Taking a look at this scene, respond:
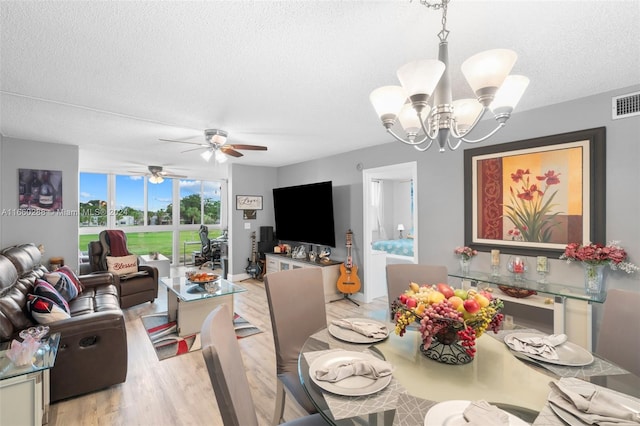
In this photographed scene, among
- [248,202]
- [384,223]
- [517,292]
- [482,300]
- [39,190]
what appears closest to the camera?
[482,300]

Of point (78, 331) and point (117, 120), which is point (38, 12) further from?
point (78, 331)

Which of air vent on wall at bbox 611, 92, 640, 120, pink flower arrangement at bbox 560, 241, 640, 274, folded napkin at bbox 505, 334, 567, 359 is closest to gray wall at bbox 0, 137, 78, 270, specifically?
folded napkin at bbox 505, 334, 567, 359

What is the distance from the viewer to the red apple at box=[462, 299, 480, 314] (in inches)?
47.0

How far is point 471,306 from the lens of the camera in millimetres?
1195

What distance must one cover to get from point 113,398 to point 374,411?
7.72 feet

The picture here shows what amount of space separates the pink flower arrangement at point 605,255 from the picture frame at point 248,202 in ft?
17.1

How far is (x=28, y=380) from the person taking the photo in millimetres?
1698

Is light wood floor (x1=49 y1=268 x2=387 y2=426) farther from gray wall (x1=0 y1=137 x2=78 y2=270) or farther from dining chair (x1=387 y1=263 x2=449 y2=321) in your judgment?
gray wall (x1=0 y1=137 x2=78 y2=270)

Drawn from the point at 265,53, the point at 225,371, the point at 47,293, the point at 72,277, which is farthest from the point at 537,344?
the point at 72,277

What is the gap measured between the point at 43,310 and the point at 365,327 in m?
2.54

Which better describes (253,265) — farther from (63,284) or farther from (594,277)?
(594,277)

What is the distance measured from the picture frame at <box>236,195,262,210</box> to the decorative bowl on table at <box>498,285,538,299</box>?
187 inches

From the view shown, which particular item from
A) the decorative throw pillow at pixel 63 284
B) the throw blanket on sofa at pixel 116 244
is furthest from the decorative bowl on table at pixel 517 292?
the throw blanket on sofa at pixel 116 244

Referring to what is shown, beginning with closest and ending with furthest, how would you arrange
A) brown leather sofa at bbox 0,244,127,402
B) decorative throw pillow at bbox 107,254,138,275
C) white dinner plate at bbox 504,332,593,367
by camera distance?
white dinner plate at bbox 504,332,593,367, brown leather sofa at bbox 0,244,127,402, decorative throw pillow at bbox 107,254,138,275
